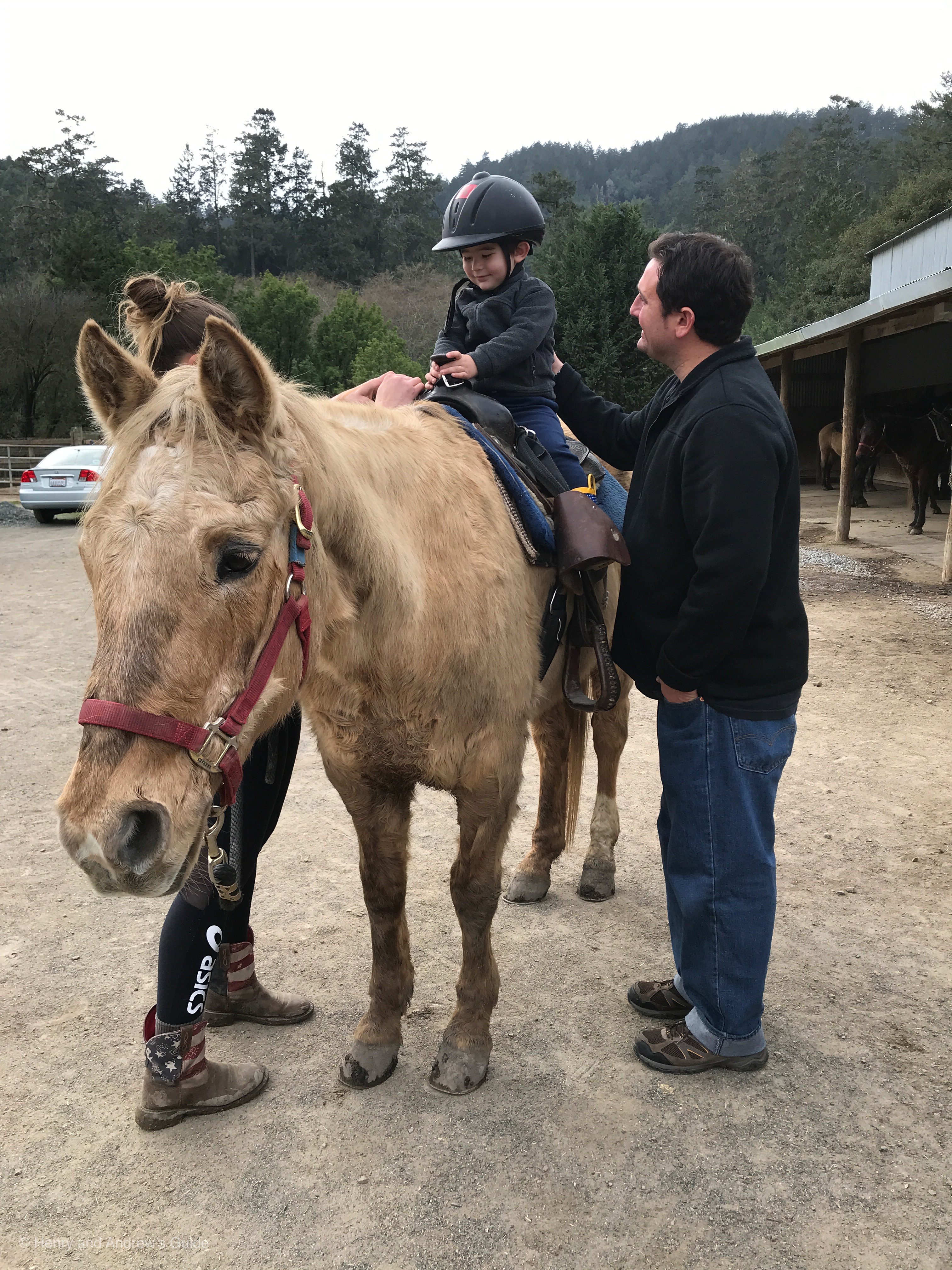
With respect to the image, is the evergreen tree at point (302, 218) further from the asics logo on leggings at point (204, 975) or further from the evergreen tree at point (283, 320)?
the asics logo on leggings at point (204, 975)

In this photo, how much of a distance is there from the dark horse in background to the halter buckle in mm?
13251

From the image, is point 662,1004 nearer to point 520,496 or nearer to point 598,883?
point 598,883

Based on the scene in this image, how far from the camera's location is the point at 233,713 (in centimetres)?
153

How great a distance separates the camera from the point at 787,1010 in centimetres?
274

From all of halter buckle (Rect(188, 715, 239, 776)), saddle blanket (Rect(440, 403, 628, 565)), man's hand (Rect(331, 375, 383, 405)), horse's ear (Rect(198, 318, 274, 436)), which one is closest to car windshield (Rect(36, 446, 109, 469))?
man's hand (Rect(331, 375, 383, 405))

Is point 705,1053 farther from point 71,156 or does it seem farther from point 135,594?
point 71,156

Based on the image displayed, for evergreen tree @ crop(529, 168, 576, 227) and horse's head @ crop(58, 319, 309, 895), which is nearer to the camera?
horse's head @ crop(58, 319, 309, 895)

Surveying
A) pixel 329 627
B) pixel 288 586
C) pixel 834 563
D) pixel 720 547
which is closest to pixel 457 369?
pixel 720 547

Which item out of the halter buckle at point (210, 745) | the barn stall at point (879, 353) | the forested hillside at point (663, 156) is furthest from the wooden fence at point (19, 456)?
the forested hillside at point (663, 156)

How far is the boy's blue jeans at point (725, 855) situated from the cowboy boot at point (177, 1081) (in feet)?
4.58

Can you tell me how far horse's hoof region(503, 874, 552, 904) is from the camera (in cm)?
346

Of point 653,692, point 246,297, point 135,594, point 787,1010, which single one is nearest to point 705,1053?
point 787,1010

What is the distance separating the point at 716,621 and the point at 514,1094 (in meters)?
1.47

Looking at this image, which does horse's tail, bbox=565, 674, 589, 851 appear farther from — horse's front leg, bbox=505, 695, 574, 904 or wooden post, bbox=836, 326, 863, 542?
wooden post, bbox=836, 326, 863, 542
